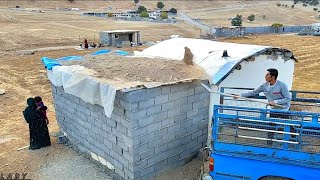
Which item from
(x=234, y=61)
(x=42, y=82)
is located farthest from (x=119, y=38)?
(x=234, y=61)

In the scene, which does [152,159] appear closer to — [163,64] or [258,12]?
[163,64]

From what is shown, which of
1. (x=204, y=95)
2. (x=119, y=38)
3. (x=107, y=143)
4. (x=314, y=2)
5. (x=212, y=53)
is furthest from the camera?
(x=314, y=2)

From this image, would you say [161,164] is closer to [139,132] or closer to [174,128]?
→ [174,128]

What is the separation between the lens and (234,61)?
25.8ft

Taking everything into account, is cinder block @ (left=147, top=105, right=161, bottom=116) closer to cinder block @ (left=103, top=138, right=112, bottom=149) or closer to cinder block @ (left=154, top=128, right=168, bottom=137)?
cinder block @ (left=154, top=128, right=168, bottom=137)

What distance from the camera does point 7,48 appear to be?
28125 mm

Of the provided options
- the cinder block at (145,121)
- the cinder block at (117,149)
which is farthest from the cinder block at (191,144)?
the cinder block at (117,149)

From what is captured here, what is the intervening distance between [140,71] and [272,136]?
10.6 ft

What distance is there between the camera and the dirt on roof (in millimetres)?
6664

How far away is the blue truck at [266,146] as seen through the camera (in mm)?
5250

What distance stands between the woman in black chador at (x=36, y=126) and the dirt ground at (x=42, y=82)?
21 cm

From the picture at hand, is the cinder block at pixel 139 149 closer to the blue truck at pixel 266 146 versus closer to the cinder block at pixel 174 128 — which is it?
the cinder block at pixel 174 128

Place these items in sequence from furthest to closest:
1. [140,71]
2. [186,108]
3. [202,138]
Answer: [202,138], [140,71], [186,108]

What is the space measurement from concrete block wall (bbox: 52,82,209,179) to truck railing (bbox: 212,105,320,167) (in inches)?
52.8
